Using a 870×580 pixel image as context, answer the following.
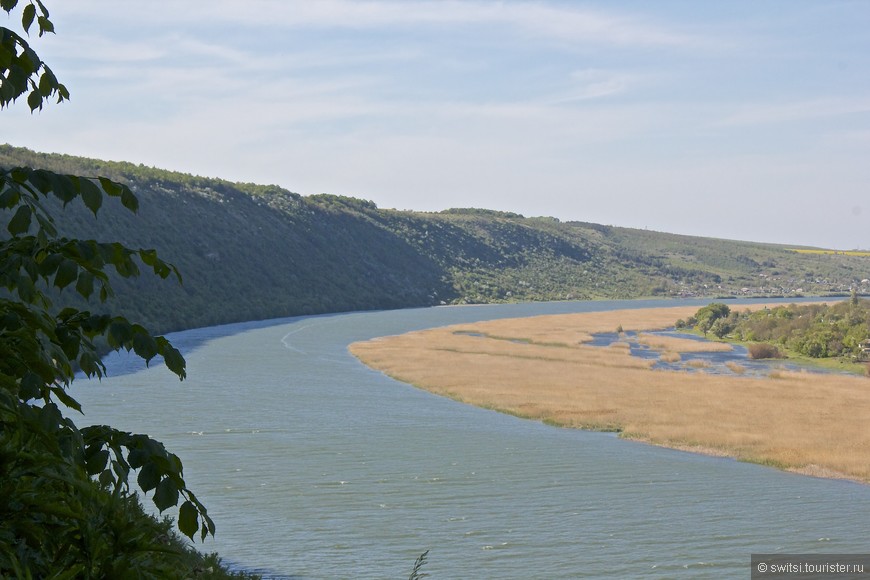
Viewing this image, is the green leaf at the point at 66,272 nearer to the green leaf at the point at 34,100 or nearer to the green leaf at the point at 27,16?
the green leaf at the point at 34,100

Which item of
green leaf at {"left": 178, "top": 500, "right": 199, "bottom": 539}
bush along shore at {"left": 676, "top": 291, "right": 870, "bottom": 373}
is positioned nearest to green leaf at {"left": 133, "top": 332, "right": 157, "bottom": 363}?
green leaf at {"left": 178, "top": 500, "right": 199, "bottom": 539}

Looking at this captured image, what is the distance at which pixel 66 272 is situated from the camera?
3.77m

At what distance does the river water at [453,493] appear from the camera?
16281mm

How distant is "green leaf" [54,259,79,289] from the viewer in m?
3.73

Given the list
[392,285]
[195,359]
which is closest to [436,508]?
[195,359]

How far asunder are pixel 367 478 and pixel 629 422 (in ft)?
36.8

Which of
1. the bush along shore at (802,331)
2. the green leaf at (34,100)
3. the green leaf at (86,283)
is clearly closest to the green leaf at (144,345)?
the green leaf at (86,283)

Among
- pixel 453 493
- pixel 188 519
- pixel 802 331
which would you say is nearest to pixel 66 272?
pixel 188 519

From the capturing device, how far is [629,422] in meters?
30.0

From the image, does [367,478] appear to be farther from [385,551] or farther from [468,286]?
[468,286]

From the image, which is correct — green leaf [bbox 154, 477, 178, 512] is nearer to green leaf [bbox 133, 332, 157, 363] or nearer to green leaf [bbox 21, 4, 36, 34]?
green leaf [bbox 133, 332, 157, 363]

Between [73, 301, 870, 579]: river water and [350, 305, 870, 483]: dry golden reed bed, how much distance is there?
52.7 inches

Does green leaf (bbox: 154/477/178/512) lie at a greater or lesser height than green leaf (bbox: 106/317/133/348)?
lesser

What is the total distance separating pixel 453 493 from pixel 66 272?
17536 millimetres
